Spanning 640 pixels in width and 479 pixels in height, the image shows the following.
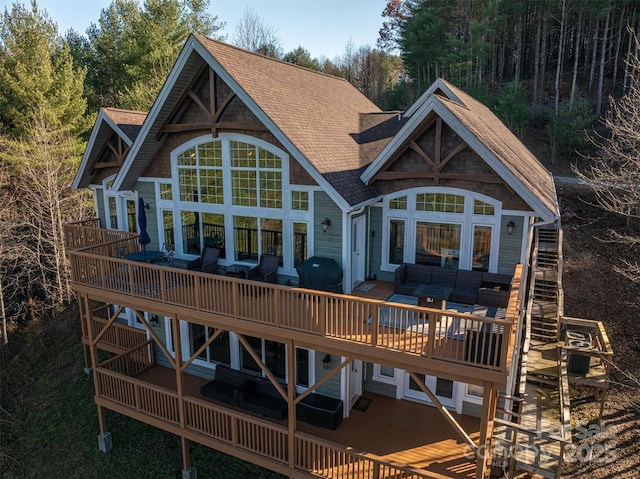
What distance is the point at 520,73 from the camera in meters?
42.5

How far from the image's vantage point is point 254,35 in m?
43.8

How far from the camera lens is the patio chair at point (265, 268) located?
1175 centimetres

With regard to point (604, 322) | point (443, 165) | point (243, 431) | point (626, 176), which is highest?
point (443, 165)

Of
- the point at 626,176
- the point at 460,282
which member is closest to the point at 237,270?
the point at 460,282

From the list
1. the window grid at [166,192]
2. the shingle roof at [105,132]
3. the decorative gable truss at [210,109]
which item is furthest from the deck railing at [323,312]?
the shingle roof at [105,132]

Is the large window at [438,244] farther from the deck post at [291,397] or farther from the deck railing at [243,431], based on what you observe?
the deck railing at [243,431]

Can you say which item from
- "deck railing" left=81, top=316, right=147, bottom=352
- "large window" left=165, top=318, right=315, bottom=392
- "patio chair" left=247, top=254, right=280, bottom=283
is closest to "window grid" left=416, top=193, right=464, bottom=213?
"patio chair" left=247, top=254, right=280, bottom=283

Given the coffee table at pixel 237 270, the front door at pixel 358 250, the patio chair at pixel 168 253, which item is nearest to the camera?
the front door at pixel 358 250

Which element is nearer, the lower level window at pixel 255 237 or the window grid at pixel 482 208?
the window grid at pixel 482 208

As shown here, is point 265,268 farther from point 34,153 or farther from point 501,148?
point 34,153

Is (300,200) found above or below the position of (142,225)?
above

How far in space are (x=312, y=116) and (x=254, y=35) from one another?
3590cm

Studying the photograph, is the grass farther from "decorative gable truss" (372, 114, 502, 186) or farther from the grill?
"decorative gable truss" (372, 114, 502, 186)

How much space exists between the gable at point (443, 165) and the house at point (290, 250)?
39 mm
